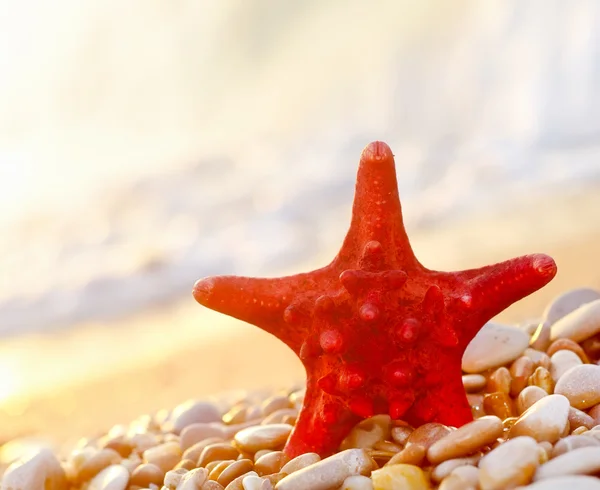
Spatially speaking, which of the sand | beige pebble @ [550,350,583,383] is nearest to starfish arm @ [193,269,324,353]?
beige pebble @ [550,350,583,383]

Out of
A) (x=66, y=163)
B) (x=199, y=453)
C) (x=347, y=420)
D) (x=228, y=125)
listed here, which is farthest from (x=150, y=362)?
(x=228, y=125)

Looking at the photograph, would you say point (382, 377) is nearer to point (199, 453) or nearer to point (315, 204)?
point (199, 453)

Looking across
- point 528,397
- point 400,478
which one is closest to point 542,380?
point 528,397

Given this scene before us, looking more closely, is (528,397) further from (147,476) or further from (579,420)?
(147,476)

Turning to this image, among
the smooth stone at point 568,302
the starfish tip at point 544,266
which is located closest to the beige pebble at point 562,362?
the smooth stone at point 568,302

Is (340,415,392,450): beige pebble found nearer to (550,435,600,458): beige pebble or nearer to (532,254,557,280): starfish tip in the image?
(550,435,600,458): beige pebble

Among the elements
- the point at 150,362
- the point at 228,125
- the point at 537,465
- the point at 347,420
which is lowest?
the point at 537,465

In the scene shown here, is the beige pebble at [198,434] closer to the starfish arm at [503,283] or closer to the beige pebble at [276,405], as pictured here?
the beige pebble at [276,405]
